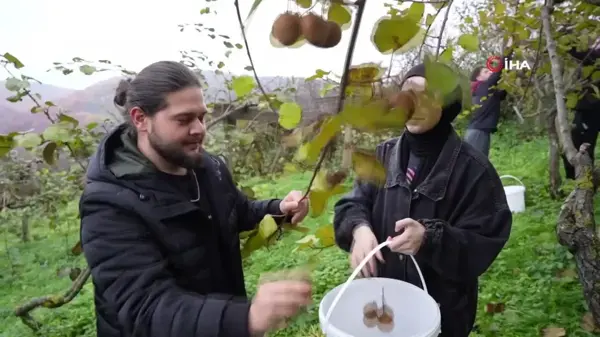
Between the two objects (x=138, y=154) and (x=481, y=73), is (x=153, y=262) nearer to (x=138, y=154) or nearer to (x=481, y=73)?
(x=138, y=154)

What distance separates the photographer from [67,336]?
Result: 2629mm

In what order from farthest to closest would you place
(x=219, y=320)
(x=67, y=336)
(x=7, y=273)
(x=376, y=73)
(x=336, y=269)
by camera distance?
(x=7, y=273), (x=336, y=269), (x=67, y=336), (x=219, y=320), (x=376, y=73)

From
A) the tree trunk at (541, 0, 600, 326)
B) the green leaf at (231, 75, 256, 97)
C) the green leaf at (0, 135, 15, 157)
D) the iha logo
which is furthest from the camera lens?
the iha logo

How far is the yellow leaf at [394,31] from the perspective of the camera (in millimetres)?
515

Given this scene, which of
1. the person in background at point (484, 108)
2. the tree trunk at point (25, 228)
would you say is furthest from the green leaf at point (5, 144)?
the tree trunk at point (25, 228)

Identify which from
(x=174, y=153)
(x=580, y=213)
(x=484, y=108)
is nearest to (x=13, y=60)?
(x=174, y=153)

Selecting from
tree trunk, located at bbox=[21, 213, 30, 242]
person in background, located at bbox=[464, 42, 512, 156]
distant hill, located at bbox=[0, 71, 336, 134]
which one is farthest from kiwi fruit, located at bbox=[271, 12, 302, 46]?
tree trunk, located at bbox=[21, 213, 30, 242]

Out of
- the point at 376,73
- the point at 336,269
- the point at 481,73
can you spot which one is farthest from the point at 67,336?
the point at 481,73

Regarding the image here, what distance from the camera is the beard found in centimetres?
112

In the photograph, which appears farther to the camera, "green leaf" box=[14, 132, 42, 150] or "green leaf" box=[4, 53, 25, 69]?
"green leaf" box=[4, 53, 25, 69]

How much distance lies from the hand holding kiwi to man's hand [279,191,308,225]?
0.51m

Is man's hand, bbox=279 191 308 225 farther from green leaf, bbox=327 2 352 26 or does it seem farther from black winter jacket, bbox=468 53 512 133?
black winter jacket, bbox=468 53 512 133

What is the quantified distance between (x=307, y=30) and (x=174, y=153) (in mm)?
635

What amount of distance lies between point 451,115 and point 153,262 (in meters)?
0.79
